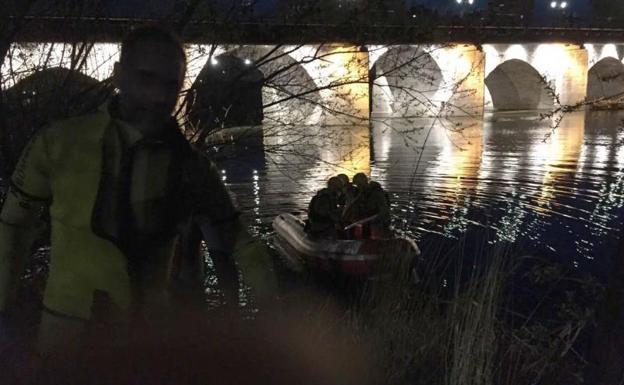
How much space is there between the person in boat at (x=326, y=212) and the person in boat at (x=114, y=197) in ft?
25.8

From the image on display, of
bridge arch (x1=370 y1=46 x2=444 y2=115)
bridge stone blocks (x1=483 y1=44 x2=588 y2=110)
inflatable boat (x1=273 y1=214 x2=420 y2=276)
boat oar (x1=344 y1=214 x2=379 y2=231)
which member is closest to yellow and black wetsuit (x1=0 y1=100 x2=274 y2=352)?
bridge arch (x1=370 y1=46 x2=444 y2=115)

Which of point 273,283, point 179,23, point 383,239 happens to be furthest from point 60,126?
point 383,239

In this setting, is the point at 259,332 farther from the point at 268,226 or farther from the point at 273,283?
the point at 268,226

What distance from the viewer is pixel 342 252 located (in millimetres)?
9008

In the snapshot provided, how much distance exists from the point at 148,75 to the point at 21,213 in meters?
0.59

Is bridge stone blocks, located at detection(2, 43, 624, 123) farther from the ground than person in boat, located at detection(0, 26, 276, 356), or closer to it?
farther from the ground

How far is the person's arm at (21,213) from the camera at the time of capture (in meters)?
1.70

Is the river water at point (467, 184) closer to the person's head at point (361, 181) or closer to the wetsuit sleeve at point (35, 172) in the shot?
the person's head at point (361, 181)

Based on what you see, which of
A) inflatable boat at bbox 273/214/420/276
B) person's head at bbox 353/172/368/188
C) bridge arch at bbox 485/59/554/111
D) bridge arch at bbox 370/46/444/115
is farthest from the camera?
bridge arch at bbox 485/59/554/111

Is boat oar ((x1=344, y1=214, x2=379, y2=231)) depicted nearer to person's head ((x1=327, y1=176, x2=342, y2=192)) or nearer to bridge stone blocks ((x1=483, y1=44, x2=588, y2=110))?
person's head ((x1=327, y1=176, x2=342, y2=192))

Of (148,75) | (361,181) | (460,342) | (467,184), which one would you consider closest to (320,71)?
(361,181)

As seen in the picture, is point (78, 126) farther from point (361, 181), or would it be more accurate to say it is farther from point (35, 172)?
point (361, 181)

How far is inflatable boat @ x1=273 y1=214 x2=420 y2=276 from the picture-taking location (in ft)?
27.4

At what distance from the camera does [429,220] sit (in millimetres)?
13359
